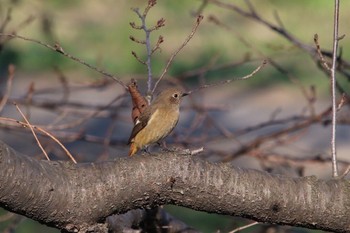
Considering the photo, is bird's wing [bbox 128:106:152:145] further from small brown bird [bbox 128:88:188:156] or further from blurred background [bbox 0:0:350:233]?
blurred background [bbox 0:0:350:233]

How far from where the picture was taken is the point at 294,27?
15.0m

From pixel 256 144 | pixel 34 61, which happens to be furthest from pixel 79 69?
pixel 256 144

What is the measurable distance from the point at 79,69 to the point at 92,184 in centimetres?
1054

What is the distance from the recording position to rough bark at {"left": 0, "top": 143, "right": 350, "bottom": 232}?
2.70 meters

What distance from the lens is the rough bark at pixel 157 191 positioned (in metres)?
2.70

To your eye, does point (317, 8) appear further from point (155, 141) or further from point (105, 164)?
point (105, 164)

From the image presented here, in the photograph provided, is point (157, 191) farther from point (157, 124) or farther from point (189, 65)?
point (189, 65)

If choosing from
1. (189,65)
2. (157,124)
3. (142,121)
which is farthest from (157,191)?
(189,65)

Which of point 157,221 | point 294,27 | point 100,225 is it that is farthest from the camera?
point 294,27

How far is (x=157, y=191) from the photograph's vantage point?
2.94 m

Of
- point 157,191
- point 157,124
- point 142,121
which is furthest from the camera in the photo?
point 157,124

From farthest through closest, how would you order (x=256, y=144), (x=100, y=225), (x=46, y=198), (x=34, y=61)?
(x=34, y=61)
(x=256, y=144)
(x=100, y=225)
(x=46, y=198)

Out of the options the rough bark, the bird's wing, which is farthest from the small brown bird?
the rough bark

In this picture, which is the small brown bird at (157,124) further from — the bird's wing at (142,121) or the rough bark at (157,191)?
the rough bark at (157,191)
